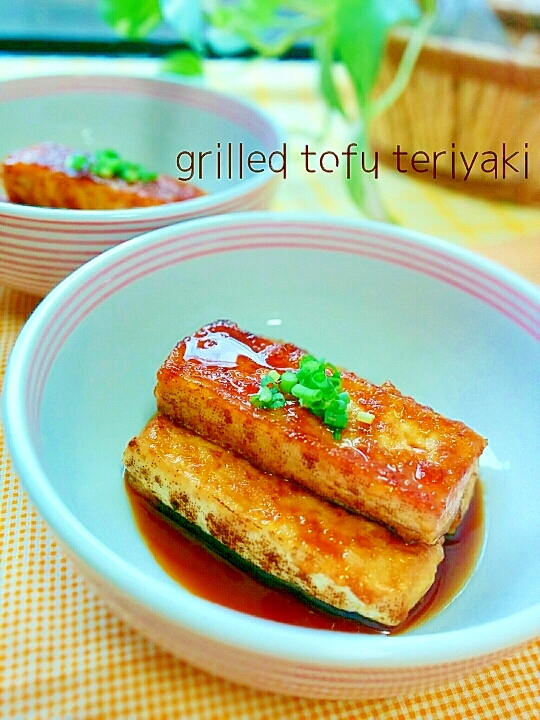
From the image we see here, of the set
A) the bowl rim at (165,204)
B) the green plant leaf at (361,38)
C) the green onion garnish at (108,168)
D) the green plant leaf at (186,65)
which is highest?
the green plant leaf at (361,38)

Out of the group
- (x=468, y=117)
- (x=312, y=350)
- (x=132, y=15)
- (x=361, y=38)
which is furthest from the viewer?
(x=132, y=15)

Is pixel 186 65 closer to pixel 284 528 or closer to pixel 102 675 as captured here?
pixel 284 528

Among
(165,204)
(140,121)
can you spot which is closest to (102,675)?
(165,204)

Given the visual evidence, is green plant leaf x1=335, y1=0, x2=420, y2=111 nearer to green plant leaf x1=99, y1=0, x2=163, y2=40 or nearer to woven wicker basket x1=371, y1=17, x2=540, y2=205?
woven wicker basket x1=371, y1=17, x2=540, y2=205

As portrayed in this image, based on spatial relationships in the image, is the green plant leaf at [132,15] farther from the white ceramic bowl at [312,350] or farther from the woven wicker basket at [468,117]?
the white ceramic bowl at [312,350]

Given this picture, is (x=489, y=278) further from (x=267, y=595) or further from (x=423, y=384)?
(x=267, y=595)

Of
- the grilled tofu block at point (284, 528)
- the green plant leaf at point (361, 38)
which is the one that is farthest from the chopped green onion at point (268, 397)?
the green plant leaf at point (361, 38)

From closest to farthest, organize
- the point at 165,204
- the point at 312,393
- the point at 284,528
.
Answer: the point at 284,528, the point at 312,393, the point at 165,204
